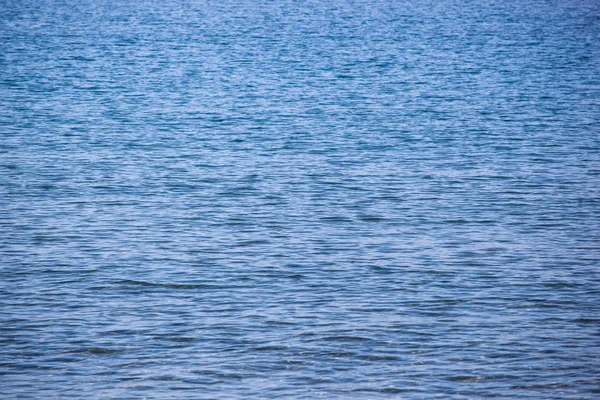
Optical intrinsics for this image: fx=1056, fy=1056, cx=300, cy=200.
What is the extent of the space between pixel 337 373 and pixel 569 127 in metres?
29.4

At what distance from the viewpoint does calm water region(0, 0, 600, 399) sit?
2084 cm

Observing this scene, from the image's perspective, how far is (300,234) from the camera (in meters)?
30.5

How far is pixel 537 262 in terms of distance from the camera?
27719 mm

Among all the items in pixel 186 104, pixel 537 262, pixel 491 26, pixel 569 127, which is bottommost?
pixel 537 262

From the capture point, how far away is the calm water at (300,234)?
20844 mm

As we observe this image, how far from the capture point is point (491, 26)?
107 m

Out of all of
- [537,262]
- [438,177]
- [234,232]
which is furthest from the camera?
[438,177]

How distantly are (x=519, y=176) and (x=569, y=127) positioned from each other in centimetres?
1035

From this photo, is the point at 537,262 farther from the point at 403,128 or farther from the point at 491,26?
the point at 491,26

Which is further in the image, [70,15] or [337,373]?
[70,15]

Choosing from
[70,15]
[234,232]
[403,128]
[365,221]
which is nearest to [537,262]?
[365,221]

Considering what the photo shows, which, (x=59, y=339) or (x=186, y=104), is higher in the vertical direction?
(x=186, y=104)

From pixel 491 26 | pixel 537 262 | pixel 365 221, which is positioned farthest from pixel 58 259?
pixel 491 26

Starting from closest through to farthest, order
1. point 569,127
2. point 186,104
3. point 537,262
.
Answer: point 537,262 < point 569,127 < point 186,104
